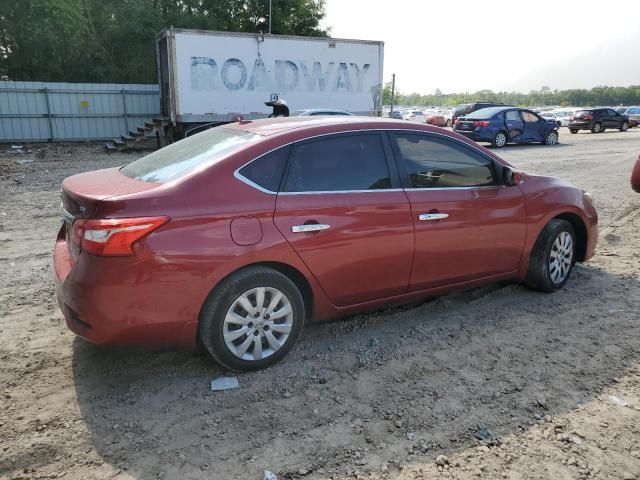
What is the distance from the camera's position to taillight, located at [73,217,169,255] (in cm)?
299

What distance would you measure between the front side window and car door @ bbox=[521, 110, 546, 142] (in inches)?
699

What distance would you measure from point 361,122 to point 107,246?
2.01 m

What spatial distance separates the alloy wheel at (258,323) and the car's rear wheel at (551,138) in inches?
804

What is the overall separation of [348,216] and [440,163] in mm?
1040

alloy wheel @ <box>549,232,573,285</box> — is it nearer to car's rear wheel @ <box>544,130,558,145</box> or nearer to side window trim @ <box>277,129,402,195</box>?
side window trim @ <box>277,129,402,195</box>

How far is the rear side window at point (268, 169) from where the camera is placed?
11.2 ft

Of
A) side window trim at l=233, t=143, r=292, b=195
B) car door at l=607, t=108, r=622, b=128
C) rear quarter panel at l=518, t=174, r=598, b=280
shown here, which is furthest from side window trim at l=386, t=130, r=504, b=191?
car door at l=607, t=108, r=622, b=128

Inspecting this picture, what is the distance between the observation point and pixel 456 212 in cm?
416

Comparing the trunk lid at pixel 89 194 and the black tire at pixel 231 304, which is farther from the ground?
the trunk lid at pixel 89 194

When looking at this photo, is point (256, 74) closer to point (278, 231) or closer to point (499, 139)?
point (499, 139)

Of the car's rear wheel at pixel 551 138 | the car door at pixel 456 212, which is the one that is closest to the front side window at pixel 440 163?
the car door at pixel 456 212

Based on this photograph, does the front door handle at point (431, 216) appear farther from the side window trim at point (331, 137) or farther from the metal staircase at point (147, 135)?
the metal staircase at point (147, 135)

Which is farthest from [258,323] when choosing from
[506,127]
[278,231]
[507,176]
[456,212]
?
[506,127]

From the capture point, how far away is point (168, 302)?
10.3 feet
